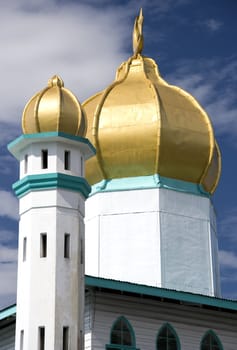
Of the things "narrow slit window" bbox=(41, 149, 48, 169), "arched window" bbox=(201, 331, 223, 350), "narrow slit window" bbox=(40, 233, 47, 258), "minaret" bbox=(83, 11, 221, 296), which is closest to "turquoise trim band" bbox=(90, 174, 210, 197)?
"minaret" bbox=(83, 11, 221, 296)

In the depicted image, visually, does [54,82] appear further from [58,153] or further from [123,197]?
[123,197]

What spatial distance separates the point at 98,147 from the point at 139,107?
2.16m

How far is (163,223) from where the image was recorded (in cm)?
3206

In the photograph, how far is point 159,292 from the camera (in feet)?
90.7

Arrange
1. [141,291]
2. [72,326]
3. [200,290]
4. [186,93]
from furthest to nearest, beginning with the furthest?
1. [186,93]
2. [200,290]
3. [141,291]
4. [72,326]

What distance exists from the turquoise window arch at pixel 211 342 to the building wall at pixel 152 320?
0.12 meters

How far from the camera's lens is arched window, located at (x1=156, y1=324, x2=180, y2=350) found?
1088 inches

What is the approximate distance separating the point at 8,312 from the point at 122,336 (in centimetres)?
388

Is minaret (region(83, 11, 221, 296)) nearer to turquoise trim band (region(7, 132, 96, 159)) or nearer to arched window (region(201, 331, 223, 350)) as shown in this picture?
arched window (region(201, 331, 223, 350))

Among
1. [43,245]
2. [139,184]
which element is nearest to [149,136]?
[139,184]

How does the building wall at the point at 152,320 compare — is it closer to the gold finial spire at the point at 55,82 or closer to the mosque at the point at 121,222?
the mosque at the point at 121,222

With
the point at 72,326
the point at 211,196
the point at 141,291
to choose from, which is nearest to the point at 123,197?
the point at 211,196

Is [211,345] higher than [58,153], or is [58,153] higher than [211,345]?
[58,153]

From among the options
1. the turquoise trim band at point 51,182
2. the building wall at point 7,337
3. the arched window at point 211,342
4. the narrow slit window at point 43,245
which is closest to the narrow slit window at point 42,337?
the narrow slit window at point 43,245
